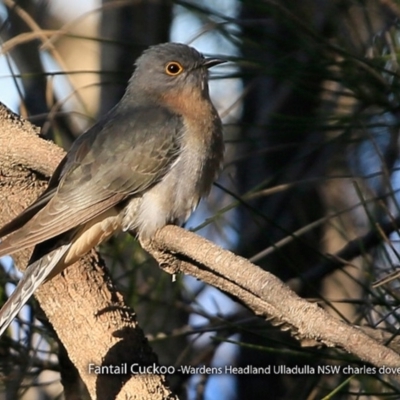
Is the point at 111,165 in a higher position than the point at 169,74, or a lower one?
lower

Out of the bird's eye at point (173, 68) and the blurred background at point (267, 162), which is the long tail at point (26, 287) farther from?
the bird's eye at point (173, 68)

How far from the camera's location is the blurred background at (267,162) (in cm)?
348

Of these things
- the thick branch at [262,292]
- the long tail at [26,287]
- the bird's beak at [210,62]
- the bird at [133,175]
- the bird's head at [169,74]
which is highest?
the bird's head at [169,74]

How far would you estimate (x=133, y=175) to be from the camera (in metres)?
3.89

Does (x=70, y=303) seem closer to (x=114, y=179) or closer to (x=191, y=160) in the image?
(x=114, y=179)

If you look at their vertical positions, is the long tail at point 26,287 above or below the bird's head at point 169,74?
below

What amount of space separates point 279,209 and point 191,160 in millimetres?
1841

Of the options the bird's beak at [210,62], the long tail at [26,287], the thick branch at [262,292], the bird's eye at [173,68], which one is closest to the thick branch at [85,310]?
the long tail at [26,287]

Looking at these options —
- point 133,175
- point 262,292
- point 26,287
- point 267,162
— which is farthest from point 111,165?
point 267,162

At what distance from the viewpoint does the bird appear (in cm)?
346

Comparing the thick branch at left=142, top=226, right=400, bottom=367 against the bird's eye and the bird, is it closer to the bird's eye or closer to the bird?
the bird

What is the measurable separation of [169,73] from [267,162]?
1.68 metres

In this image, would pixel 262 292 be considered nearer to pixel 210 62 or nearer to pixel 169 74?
pixel 210 62

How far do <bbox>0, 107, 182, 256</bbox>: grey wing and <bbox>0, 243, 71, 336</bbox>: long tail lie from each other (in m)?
0.12
